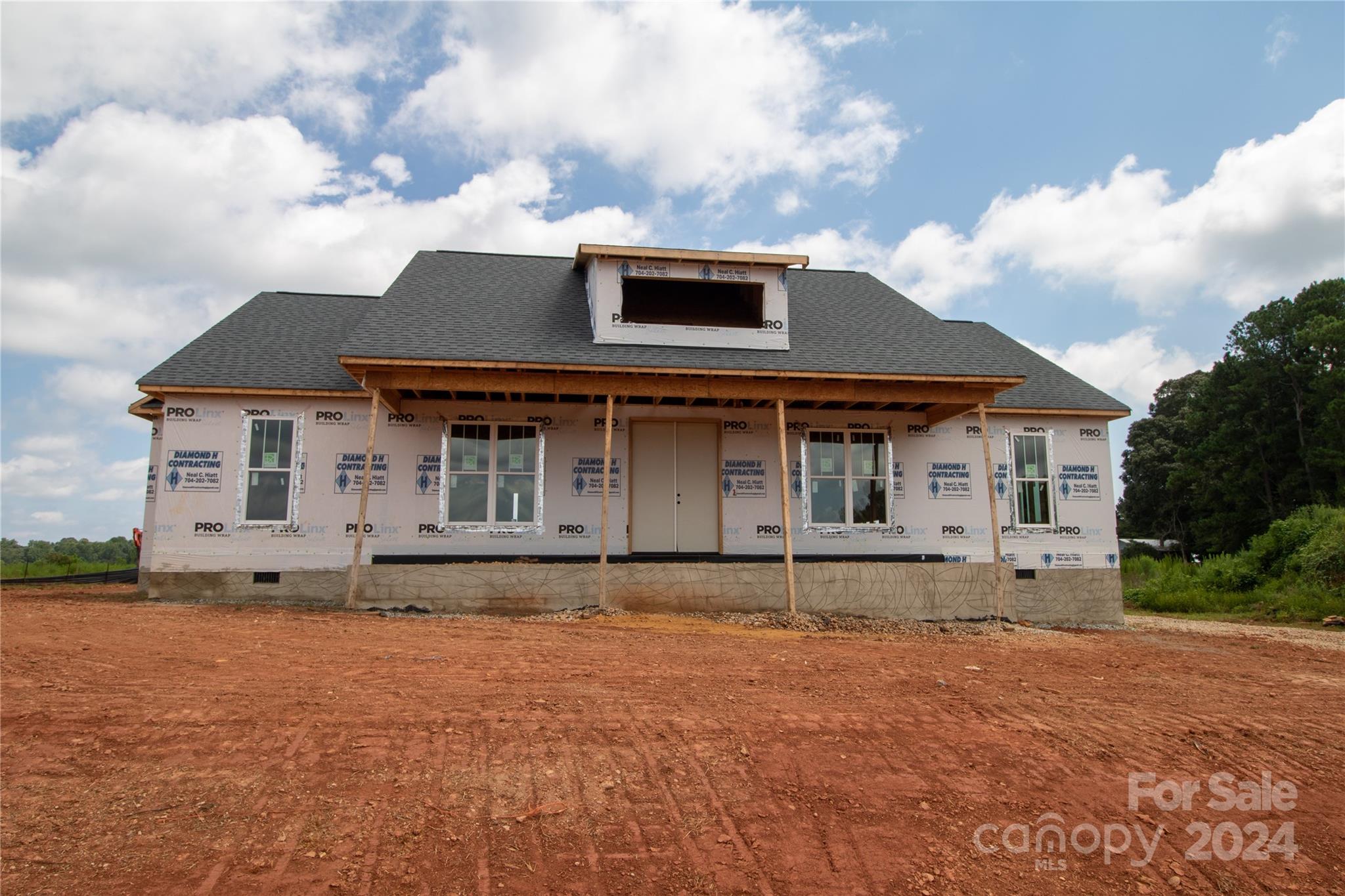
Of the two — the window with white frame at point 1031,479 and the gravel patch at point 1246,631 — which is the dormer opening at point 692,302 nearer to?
the window with white frame at point 1031,479

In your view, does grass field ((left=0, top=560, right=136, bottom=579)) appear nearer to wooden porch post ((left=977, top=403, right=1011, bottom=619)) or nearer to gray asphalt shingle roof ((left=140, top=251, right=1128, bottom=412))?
gray asphalt shingle roof ((left=140, top=251, right=1128, bottom=412))

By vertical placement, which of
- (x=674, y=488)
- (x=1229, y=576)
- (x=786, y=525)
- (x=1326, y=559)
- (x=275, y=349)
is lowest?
(x=1229, y=576)

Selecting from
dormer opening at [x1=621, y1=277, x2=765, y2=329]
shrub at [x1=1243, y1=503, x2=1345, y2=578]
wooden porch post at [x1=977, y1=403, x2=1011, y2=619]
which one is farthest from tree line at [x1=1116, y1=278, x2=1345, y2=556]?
dormer opening at [x1=621, y1=277, x2=765, y2=329]

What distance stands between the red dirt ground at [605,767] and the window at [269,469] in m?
4.90

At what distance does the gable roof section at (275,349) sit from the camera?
Result: 13.2 meters

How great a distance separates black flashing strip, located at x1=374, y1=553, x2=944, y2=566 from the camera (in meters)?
13.0

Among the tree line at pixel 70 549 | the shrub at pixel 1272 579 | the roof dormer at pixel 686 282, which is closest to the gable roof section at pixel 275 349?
the roof dormer at pixel 686 282

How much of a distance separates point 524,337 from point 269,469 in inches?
192

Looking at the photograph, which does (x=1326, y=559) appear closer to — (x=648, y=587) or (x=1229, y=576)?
(x=1229, y=576)

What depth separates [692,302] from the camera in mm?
15438

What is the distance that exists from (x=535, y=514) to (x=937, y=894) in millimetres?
10140

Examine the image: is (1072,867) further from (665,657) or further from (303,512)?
(303,512)

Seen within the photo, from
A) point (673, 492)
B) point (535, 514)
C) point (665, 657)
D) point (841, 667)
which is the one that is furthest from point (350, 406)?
point (841, 667)

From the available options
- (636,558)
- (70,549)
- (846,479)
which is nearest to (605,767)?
(636,558)
